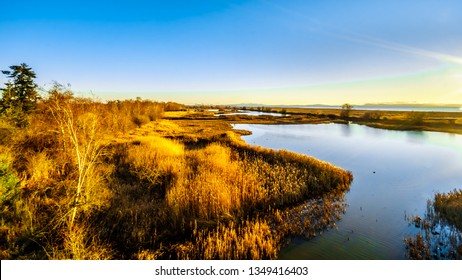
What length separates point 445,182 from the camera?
14992 millimetres

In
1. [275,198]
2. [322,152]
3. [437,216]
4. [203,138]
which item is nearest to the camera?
[437,216]

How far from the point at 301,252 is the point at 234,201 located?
3592mm

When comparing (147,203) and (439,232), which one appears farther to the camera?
(147,203)

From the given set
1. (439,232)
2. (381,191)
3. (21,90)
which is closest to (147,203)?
(439,232)

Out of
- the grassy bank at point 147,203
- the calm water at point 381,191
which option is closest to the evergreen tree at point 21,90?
the grassy bank at point 147,203

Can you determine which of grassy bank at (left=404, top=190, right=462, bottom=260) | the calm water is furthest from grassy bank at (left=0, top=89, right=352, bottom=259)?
grassy bank at (left=404, top=190, right=462, bottom=260)

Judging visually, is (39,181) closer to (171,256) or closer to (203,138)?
(171,256)

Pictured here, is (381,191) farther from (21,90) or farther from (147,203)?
(21,90)

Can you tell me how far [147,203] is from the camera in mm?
9969

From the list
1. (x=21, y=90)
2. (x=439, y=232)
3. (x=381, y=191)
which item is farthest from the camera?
(x=21, y=90)

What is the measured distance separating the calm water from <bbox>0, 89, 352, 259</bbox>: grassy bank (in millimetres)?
701

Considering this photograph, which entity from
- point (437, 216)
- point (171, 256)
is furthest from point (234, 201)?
point (437, 216)

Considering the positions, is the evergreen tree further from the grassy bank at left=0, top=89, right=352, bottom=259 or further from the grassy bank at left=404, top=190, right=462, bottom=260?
the grassy bank at left=404, top=190, right=462, bottom=260

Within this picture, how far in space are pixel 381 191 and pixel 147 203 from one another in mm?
12300
